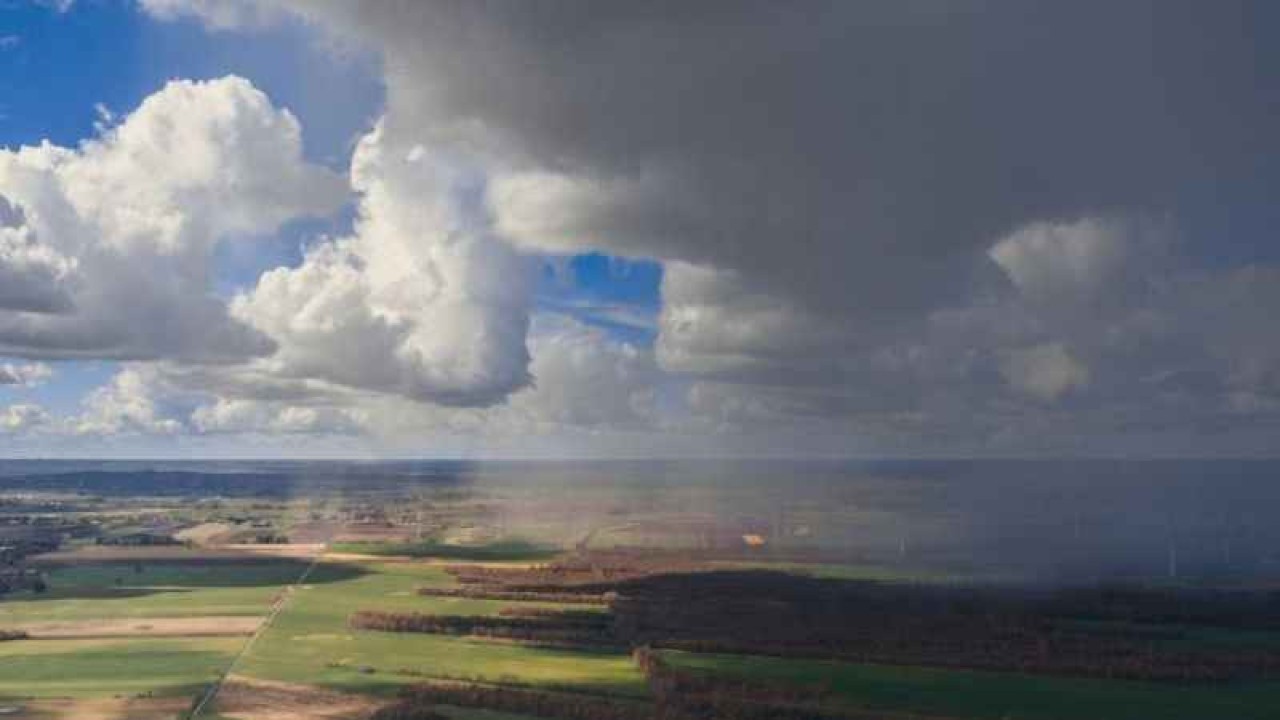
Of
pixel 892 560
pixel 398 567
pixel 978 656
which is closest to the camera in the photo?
pixel 978 656

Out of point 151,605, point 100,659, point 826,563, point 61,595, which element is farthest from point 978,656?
→ point 61,595

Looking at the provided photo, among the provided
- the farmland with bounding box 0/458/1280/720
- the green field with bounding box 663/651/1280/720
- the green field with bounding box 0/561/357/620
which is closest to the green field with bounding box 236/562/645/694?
the farmland with bounding box 0/458/1280/720

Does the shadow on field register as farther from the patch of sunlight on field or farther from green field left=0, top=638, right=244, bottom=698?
green field left=0, top=638, right=244, bottom=698

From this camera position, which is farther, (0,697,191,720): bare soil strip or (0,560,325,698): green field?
(0,560,325,698): green field

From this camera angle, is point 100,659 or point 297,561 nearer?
point 100,659

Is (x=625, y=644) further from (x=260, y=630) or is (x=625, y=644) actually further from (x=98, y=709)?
(x=98, y=709)

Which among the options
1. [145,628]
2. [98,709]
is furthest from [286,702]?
[145,628]

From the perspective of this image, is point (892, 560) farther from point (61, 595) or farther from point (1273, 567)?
point (61, 595)
